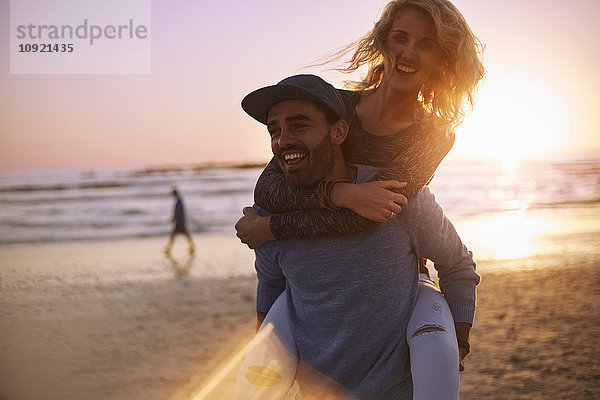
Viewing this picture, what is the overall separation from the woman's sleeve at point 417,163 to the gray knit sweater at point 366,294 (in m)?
0.06

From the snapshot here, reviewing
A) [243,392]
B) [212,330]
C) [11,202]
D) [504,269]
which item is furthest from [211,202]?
[243,392]

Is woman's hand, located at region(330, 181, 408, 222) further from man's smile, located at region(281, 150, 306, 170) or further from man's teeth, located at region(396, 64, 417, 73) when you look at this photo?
man's teeth, located at region(396, 64, 417, 73)

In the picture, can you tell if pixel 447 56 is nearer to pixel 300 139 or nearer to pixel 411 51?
pixel 411 51

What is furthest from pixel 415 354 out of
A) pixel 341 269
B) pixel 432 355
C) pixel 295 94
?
pixel 295 94

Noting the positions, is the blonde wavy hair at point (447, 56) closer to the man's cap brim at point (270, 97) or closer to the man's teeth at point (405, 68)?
the man's teeth at point (405, 68)

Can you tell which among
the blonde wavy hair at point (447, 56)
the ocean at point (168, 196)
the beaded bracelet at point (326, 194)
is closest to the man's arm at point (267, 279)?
the beaded bracelet at point (326, 194)

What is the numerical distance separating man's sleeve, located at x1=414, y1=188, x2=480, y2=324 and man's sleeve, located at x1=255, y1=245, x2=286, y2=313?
1.88 ft

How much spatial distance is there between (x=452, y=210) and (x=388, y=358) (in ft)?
79.8

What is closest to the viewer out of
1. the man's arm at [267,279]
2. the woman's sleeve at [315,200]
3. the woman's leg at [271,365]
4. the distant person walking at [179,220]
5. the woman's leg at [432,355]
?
the woman's leg at [432,355]

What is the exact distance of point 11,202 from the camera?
3266 centimetres

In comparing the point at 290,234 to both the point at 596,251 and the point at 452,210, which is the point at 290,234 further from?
the point at 452,210

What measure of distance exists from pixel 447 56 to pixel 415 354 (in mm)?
1547

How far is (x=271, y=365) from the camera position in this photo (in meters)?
2.03

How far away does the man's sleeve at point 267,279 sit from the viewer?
218 cm
